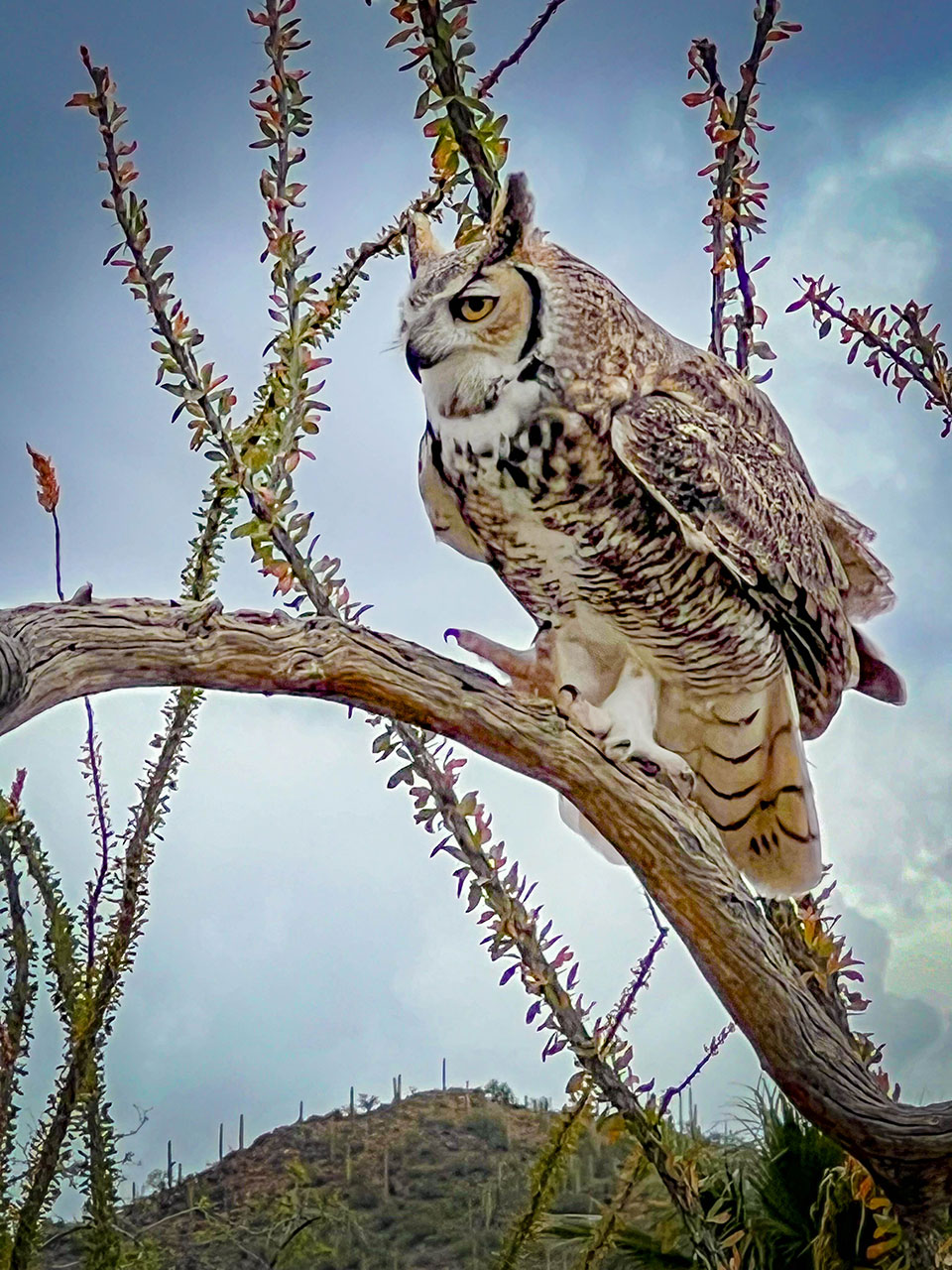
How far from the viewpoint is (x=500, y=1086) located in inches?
95.0

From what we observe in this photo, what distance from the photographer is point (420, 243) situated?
1013mm

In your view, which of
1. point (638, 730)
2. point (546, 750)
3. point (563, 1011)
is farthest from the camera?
point (563, 1011)

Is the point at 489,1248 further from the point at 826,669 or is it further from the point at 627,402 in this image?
the point at 627,402

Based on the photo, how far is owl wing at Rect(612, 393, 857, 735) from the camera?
0.95 m

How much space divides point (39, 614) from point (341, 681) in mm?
184

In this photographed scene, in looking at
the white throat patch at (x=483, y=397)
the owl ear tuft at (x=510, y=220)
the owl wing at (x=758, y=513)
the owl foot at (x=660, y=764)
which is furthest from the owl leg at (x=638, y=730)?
the owl ear tuft at (x=510, y=220)

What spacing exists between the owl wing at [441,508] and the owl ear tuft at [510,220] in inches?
5.9

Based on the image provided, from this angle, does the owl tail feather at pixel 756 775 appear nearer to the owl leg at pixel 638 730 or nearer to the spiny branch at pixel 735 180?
Result: the owl leg at pixel 638 730

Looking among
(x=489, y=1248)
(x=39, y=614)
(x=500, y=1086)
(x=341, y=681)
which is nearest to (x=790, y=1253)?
(x=489, y=1248)

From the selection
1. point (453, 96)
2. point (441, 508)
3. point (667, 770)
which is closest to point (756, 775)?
point (667, 770)

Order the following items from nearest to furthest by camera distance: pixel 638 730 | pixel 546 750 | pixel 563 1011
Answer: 1. pixel 546 750
2. pixel 638 730
3. pixel 563 1011

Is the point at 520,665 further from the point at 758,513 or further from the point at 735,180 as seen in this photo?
the point at 735,180

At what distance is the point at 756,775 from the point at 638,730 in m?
0.15

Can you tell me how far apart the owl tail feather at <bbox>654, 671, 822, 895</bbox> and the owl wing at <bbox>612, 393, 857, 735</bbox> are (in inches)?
1.7
